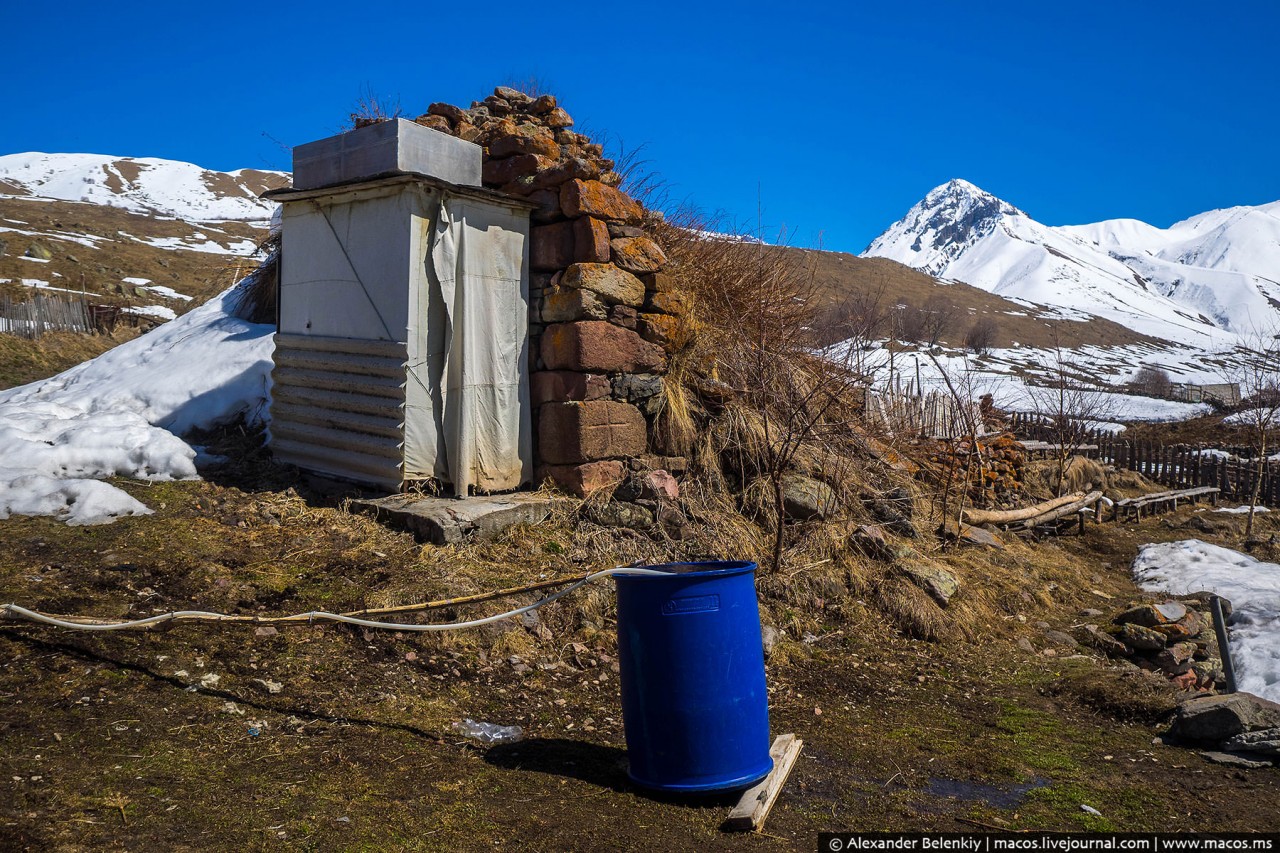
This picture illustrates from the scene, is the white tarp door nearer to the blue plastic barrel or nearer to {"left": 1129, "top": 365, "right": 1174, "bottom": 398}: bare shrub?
the blue plastic barrel

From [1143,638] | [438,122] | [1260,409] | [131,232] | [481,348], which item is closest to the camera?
[481,348]

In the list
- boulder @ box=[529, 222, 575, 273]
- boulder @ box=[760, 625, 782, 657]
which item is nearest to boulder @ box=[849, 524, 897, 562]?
boulder @ box=[760, 625, 782, 657]

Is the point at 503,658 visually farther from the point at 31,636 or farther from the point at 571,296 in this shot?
the point at 571,296

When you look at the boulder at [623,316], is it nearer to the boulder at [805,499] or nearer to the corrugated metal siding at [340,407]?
the corrugated metal siding at [340,407]

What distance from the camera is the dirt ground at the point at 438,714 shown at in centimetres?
305

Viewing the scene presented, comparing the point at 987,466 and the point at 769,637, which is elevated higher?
the point at 987,466

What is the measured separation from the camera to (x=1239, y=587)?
8.92 metres

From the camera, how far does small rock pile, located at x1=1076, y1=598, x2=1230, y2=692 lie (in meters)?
6.50

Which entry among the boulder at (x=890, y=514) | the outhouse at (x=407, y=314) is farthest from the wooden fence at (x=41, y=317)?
the boulder at (x=890, y=514)

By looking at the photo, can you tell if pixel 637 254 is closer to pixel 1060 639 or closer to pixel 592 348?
pixel 592 348

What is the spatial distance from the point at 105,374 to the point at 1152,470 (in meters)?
18.4

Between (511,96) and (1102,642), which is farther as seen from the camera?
(511,96)

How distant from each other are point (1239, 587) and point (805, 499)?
5275mm

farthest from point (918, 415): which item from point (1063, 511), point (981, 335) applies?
point (981, 335)
